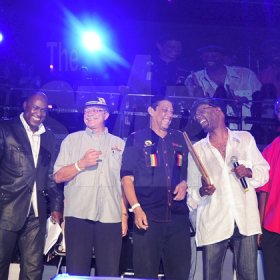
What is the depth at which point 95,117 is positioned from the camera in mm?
3918

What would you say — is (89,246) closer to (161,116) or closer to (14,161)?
(14,161)

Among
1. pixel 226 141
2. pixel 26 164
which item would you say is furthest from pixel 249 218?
Answer: pixel 26 164

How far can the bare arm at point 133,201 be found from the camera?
350 cm

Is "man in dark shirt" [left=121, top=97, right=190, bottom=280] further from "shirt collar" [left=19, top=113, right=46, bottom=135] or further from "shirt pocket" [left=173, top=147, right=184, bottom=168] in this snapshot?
"shirt collar" [left=19, top=113, right=46, bottom=135]

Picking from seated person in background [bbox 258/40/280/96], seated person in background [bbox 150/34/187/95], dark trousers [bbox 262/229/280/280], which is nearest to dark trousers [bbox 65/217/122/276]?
dark trousers [bbox 262/229/280/280]

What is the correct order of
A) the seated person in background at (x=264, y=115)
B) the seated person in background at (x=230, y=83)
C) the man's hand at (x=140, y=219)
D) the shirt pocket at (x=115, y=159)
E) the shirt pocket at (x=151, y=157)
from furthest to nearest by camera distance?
1. the seated person in background at (x=230, y=83)
2. the seated person in background at (x=264, y=115)
3. the shirt pocket at (x=115, y=159)
4. the shirt pocket at (x=151, y=157)
5. the man's hand at (x=140, y=219)

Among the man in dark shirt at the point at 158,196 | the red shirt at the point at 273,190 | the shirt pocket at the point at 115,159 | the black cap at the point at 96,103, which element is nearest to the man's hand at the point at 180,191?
the man in dark shirt at the point at 158,196

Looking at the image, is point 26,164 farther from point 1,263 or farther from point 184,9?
point 184,9

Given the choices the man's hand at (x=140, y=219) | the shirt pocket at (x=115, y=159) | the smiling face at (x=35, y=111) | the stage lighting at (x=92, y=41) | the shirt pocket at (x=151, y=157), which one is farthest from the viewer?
the stage lighting at (x=92, y=41)

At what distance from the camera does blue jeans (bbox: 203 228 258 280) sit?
3523 mm

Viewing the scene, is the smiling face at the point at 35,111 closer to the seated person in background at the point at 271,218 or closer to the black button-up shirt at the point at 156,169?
the black button-up shirt at the point at 156,169

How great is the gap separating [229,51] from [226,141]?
324 centimetres

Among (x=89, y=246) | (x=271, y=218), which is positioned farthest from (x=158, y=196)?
(x=271, y=218)

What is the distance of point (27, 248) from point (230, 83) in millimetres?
3353
